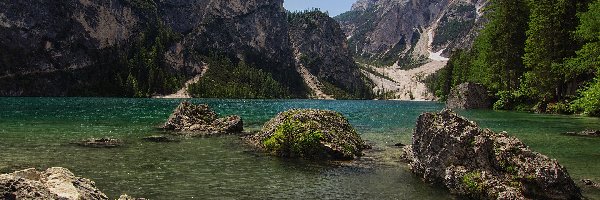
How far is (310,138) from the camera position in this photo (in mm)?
31703

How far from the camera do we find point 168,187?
69.6 feet

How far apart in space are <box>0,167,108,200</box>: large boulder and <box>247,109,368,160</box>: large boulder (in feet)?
62.7

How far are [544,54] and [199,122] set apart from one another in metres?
54.7

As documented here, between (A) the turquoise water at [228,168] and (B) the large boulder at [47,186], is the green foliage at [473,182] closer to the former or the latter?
(A) the turquoise water at [228,168]

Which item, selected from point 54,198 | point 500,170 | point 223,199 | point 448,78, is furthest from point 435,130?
point 448,78

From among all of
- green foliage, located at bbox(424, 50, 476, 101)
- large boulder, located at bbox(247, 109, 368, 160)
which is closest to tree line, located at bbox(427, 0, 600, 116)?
green foliage, located at bbox(424, 50, 476, 101)

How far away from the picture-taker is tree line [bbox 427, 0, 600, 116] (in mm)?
54625

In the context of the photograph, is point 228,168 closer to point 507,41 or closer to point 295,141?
point 295,141

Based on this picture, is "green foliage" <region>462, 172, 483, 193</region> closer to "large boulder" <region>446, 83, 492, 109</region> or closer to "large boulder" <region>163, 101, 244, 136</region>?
"large boulder" <region>163, 101, 244, 136</region>

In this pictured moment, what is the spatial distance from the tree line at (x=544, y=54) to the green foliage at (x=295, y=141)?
25031mm

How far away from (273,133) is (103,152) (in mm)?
11837

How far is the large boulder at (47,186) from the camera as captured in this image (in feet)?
34.4

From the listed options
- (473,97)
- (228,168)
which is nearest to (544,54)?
(473,97)

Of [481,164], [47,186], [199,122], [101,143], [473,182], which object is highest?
[47,186]
